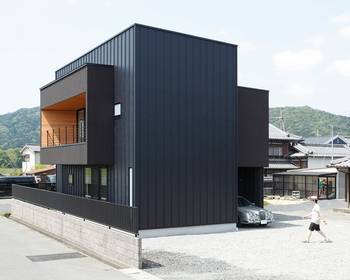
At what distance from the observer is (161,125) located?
764 inches

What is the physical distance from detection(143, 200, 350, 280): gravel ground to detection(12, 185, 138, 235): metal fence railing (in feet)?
4.49

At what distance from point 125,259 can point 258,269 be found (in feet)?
12.0

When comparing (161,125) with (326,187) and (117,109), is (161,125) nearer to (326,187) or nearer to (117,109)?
(117,109)

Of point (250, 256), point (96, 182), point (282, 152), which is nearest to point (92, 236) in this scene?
point (250, 256)

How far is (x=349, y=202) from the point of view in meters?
34.2

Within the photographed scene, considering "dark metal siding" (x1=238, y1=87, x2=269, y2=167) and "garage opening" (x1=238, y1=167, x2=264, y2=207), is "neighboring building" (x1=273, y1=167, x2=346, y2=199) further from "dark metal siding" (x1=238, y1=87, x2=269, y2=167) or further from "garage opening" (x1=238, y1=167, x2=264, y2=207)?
"dark metal siding" (x1=238, y1=87, x2=269, y2=167)

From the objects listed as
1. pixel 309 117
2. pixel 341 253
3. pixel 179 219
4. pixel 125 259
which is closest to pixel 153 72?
pixel 179 219

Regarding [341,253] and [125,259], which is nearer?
[125,259]

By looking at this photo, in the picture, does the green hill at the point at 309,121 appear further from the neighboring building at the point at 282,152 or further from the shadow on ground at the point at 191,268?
the shadow on ground at the point at 191,268

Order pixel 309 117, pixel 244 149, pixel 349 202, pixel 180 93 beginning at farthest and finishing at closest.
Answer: pixel 309 117 → pixel 349 202 → pixel 244 149 → pixel 180 93

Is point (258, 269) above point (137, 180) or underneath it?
underneath

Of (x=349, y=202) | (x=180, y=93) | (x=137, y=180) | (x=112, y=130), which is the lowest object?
(x=349, y=202)

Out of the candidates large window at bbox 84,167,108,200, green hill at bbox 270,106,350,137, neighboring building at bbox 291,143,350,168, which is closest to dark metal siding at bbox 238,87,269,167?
large window at bbox 84,167,108,200

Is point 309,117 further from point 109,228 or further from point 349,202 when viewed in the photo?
point 109,228
